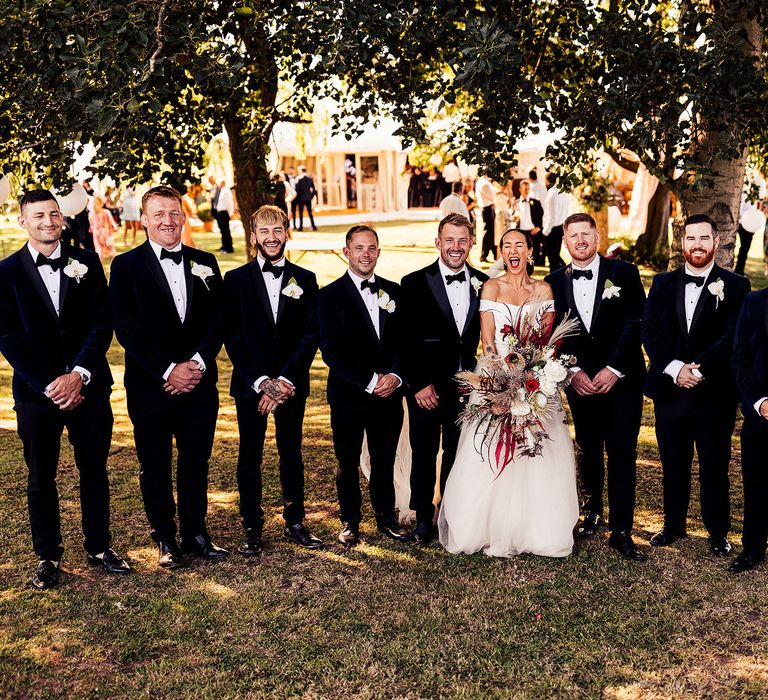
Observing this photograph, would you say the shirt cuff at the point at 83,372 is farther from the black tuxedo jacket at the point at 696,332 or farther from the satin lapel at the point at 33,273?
the black tuxedo jacket at the point at 696,332

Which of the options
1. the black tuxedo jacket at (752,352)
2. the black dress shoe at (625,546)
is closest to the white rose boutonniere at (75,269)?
the black dress shoe at (625,546)

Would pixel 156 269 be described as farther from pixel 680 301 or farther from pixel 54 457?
pixel 680 301

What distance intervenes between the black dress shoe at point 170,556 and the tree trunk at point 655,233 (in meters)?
15.7

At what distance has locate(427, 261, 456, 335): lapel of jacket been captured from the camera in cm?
579

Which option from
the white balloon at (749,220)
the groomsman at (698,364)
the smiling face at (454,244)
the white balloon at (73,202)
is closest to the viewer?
the groomsman at (698,364)

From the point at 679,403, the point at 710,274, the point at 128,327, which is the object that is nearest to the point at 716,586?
the point at 679,403

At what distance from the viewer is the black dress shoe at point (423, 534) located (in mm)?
5930

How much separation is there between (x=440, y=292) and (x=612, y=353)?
117cm

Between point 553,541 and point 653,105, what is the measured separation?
9.45 ft

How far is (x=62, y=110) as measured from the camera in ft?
18.0

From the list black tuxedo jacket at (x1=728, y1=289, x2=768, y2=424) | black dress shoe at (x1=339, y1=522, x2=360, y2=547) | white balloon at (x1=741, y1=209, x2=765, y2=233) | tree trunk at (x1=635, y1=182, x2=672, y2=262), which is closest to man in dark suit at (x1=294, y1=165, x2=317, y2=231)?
tree trunk at (x1=635, y1=182, x2=672, y2=262)

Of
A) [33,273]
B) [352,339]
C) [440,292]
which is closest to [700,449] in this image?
[440,292]

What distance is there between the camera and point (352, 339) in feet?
19.0

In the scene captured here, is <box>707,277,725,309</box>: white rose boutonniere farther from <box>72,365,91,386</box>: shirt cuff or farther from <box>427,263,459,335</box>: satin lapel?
<box>72,365,91,386</box>: shirt cuff
